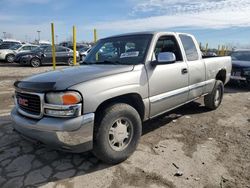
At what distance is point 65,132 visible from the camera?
9.43 ft

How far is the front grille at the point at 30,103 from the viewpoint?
312 centimetres

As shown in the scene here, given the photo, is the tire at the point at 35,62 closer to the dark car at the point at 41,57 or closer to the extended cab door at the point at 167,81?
the dark car at the point at 41,57

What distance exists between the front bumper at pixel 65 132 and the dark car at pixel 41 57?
50.2 ft

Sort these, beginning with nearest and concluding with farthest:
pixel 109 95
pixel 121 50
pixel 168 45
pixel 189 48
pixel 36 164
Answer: pixel 109 95, pixel 36 164, pixel 121 50, pixel 168 45, pixel 189 48

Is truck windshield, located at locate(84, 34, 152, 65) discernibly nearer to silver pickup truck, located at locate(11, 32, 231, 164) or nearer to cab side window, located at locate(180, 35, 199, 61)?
silver pickup truck, located at locate(11, 32, 231, 164)

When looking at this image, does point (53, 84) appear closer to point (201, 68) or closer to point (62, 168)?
point (62, 168)

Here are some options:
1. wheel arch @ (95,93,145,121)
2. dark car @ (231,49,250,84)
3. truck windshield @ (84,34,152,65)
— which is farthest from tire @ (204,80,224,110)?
dark car @ (231,49,250,84)

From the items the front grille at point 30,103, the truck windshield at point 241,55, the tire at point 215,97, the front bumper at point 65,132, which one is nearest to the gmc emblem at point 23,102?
the front grille at point 30,103

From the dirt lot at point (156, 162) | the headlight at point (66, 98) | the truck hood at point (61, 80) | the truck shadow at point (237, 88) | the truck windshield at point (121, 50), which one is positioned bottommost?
the dirt lot at point (156, 162)

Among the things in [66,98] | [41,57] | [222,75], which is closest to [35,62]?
[41,57]

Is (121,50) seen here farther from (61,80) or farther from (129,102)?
(61,80)

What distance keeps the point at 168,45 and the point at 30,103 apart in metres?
2.74

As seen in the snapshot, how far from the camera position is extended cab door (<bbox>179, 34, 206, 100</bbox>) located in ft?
16.2

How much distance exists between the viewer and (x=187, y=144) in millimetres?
4246
